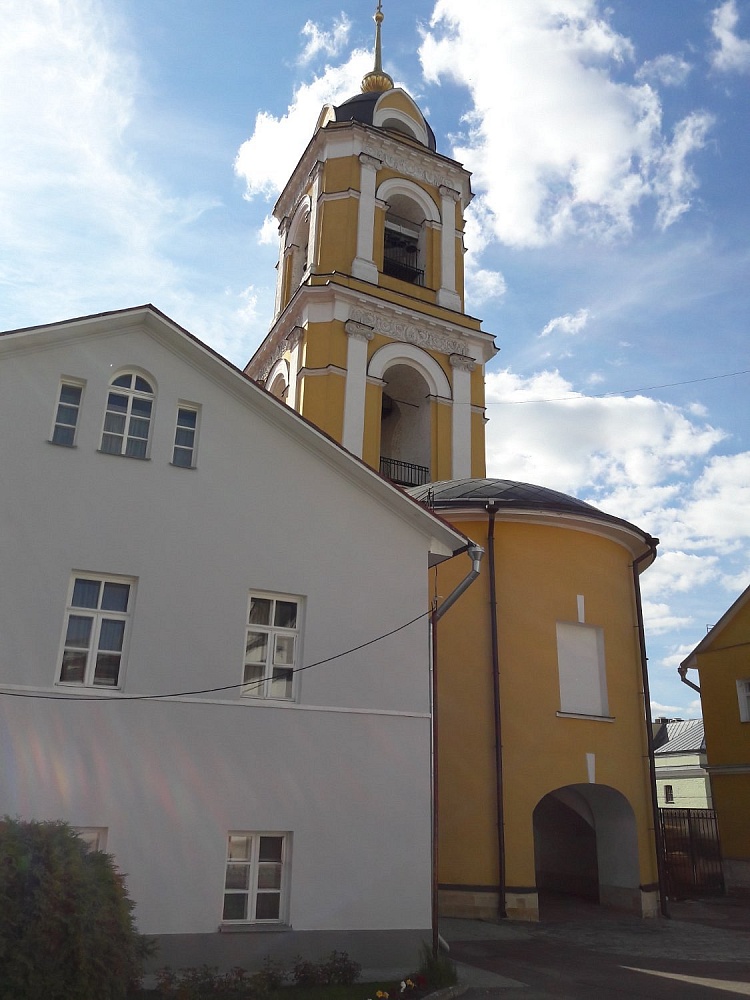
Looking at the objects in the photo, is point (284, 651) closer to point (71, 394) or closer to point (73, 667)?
point (73, 667)

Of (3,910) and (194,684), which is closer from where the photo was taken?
(3,910)

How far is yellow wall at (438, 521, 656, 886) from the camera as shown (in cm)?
1560

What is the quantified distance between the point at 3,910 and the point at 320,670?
17.5ft

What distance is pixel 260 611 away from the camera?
12406mm

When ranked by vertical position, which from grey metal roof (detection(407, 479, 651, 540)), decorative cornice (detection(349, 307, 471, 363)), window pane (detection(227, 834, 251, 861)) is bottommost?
window pane (detection(227, 834, 251, 861))

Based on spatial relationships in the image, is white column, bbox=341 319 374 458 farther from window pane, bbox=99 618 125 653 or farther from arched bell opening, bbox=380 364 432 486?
window pane, bbox=99 618 125 653

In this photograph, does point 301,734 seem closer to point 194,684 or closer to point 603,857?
point 194,684

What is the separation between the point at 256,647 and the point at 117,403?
3978 millimetres

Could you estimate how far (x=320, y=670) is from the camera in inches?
483

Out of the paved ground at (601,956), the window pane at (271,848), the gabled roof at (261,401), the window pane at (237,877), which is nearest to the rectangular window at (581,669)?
the paved ground at (601,956)

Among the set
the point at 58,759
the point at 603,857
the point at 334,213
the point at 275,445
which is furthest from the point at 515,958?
the point at 334,213

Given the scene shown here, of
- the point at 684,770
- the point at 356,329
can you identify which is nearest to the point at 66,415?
the point at 356,329

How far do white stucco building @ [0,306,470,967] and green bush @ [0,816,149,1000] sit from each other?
81.0 inches

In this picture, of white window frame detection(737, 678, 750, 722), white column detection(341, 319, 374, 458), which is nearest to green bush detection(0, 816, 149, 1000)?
white column detection(341, 319, 374, 458)
